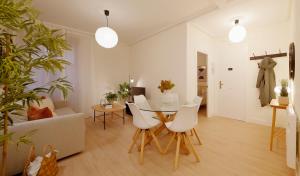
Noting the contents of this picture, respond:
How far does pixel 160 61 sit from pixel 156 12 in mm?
1451

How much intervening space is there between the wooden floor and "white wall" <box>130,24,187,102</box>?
1391 millimetres

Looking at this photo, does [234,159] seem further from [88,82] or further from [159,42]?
[88,82]

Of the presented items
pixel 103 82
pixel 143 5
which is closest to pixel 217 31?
pixel 143 5

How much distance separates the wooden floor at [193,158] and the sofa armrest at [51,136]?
21cm

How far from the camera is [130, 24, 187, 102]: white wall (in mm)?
3559

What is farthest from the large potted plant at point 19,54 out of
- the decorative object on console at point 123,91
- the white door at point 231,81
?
the white door at point 231,81

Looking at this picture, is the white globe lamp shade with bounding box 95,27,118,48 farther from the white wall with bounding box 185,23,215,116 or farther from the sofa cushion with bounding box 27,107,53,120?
the white wall with bounding box 185,23,215,116

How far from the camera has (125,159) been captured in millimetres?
2127

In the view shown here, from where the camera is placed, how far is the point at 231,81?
4234 mm

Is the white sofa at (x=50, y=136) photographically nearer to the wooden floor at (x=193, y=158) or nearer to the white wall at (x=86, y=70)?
the wooden floor at (x=193, y=158)

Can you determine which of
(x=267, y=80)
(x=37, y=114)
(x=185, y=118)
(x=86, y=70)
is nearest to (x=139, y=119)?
(x=185, y=118)

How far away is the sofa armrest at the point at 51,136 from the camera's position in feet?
5.62

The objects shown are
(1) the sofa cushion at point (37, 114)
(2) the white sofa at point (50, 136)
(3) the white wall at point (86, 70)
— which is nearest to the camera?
(2) the white sofa at point (50, 136)

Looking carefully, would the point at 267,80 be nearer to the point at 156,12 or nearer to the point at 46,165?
the point at 156,12
